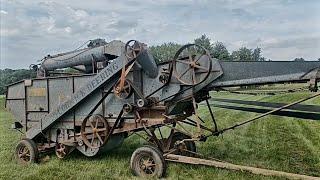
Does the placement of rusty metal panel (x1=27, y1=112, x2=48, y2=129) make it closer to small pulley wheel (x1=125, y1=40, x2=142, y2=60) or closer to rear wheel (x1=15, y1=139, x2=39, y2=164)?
rear wheel (x1=15, y1=139, x2=39, y2=164)

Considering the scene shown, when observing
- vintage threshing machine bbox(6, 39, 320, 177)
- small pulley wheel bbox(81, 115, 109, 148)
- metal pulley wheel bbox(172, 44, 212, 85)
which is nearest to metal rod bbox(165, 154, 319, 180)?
vintage threshing machine bbox(6, 39, 320, 177)

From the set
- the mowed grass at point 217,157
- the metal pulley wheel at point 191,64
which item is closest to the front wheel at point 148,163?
the mowed grass at point 217,157

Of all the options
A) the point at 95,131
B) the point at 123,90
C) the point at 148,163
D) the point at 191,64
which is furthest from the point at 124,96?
the point at 191,64

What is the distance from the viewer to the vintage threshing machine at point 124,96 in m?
6.80

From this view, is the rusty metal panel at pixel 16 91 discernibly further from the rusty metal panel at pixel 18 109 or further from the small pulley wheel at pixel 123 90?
the small pulley wheel at pixel 123 90

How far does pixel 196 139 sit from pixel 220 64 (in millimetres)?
1336

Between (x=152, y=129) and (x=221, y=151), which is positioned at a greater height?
(x=152, y=129)

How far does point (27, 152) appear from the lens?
28.2ft

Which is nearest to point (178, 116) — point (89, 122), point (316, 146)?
point (89, 122)

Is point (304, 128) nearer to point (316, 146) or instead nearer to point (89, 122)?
point (316, 146)

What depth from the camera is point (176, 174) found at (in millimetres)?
7086

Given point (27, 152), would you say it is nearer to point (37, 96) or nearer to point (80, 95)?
point (37, 96)

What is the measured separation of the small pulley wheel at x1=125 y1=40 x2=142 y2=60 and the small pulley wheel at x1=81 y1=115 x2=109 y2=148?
1.41 metres

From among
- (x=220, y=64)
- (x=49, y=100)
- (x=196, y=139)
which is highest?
(x=220, y=64)
